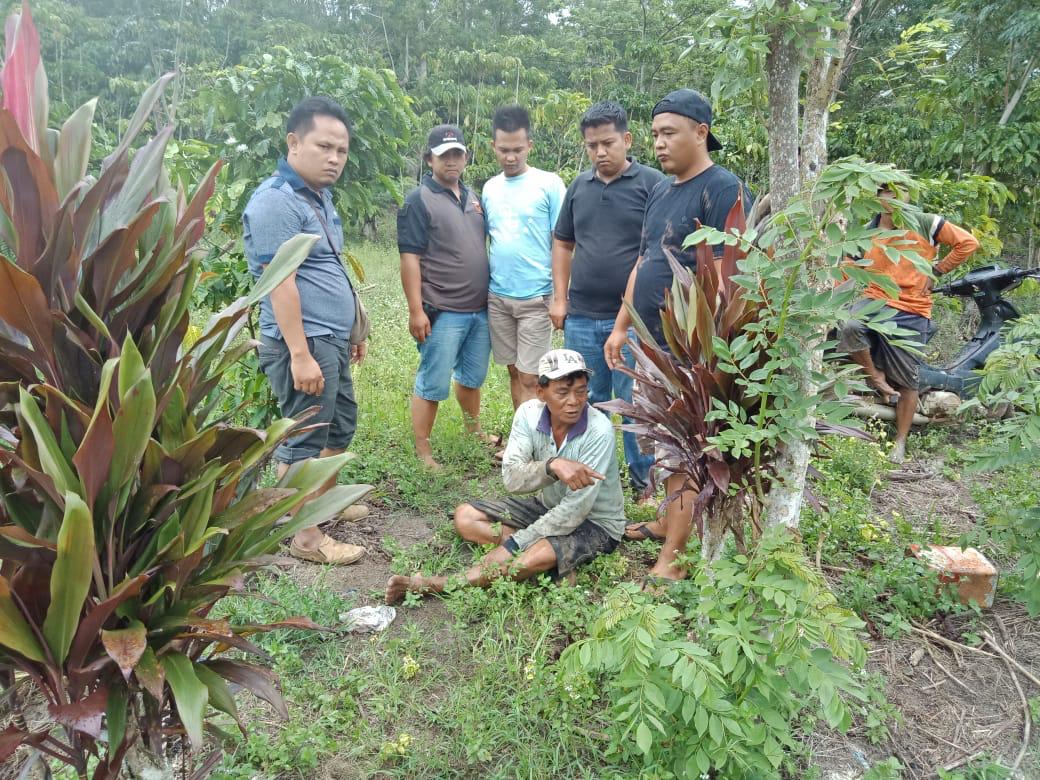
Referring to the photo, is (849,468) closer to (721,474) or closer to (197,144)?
(721,474)

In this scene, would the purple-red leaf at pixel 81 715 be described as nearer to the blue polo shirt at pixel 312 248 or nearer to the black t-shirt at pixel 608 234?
the blue polo shirt at pixel 312 248

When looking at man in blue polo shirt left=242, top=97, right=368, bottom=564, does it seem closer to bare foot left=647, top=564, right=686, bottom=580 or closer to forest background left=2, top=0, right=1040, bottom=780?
forest background left=2, top=0, right=1040, bottom=780

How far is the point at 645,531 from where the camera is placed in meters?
3.50

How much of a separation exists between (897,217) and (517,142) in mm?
2767

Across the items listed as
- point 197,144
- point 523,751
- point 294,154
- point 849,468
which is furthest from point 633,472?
point 197,144

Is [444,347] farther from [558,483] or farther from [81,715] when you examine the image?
[81,715]

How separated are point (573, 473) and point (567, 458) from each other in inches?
6.7

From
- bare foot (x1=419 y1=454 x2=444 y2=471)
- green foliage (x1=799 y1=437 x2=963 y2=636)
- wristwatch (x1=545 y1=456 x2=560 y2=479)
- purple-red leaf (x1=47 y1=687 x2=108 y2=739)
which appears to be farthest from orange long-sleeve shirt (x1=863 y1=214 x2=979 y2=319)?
purple-red leaf (x1=47 y1=687 x2=108 y2=739)

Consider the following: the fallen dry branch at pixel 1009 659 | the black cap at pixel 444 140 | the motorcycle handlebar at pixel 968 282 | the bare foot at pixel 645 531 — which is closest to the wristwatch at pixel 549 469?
the bare foot at pixel 645 531

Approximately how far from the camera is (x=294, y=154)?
10.3 feet

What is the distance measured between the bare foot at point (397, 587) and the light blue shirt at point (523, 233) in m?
1.98

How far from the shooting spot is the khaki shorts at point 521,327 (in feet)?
14.2

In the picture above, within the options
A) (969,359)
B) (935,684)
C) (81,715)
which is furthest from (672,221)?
(969,359)

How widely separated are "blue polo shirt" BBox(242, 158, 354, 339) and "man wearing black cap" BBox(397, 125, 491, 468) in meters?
0.73
